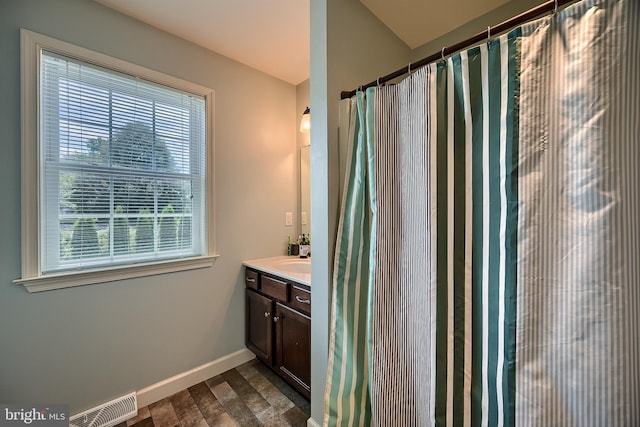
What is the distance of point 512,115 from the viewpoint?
32.2 inches

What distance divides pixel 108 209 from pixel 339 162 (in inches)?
57.6

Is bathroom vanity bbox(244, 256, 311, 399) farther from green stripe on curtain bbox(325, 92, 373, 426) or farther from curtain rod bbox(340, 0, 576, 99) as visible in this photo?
curtain rod bbox(340, 0, 576, 99)

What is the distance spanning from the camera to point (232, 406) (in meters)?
1.63

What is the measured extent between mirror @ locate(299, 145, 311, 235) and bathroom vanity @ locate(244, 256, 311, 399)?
17.9 inches

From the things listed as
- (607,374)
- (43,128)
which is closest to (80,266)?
(43,128)

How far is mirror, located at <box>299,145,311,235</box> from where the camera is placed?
7.97 ft

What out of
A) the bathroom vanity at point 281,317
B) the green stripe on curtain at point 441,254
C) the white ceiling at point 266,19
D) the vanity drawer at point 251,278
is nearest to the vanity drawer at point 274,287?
the bathroom vanity at point 281,317

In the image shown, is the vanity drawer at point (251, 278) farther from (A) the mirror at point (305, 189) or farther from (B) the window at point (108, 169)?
(A) the mirror at point (305, 189)

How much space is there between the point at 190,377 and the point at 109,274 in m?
0.95

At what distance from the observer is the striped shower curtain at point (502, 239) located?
66 cm

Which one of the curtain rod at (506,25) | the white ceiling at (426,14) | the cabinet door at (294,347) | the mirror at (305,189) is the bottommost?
the cabinet door at (294,347)

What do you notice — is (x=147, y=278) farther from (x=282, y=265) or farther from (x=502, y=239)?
(x=502, y=239)

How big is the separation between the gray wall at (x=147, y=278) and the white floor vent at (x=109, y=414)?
4 centimetres

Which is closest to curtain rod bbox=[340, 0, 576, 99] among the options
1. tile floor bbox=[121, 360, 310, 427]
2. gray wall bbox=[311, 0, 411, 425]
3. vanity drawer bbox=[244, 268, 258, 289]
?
gray wall bbox=[311, 0, 411, 425]
